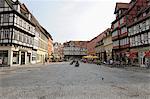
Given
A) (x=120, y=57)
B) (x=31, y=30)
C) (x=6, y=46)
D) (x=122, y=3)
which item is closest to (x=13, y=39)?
(x=6, y=46)

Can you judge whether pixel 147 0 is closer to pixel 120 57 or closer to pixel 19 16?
pixel 120 57

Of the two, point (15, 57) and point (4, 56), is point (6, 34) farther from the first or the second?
point (15, 57)

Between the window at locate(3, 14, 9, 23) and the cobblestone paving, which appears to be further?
the window at locate(3, 14, 9, 23)

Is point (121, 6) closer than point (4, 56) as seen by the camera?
No

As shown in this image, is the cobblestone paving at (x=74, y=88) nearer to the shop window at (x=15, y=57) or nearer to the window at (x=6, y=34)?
the window at (x=6, y=34)

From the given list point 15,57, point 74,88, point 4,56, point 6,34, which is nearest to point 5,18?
point 6,34

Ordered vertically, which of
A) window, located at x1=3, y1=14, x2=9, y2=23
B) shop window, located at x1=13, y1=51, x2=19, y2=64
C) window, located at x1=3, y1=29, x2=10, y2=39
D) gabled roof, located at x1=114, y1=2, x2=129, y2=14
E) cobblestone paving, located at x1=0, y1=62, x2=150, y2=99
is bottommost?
cobblestone paving, located at x1=0, y1=62, x2=150, y2=99

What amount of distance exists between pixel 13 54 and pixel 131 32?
27.1 m

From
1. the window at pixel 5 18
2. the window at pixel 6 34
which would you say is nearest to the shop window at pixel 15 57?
the window at pixel 6 34

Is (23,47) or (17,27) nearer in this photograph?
Result: (17,27)

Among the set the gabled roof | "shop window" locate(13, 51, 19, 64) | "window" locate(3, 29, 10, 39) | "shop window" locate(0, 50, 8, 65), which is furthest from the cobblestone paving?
the gabled roof

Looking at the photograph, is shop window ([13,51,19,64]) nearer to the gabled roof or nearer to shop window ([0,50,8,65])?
shop window ([0,50,8,65])

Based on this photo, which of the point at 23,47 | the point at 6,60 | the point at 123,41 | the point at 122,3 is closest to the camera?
the point at 6,60

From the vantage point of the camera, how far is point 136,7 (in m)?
51.8
